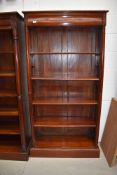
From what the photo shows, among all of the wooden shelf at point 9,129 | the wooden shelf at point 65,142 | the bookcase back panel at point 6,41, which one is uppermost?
the bookcase back panel at point 6,41

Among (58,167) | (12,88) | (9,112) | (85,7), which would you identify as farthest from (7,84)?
(85,7)

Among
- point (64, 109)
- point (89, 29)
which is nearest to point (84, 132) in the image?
point (64, 109)

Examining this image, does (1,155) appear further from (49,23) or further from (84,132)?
Result: (49,23)

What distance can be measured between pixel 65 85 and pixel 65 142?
0.90 metres

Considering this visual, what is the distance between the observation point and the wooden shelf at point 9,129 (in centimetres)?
233

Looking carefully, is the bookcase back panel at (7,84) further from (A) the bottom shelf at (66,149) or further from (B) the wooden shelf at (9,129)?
(A) the bottom shelf at (66,149)

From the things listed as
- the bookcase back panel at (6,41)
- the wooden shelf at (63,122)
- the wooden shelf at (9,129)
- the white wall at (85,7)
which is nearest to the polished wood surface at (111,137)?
the wooden shelf at (63,122)

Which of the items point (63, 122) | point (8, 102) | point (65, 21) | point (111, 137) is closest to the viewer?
point (65, 21)

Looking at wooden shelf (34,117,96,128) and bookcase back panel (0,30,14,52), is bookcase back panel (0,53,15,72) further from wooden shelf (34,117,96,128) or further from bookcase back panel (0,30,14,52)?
wooden shelf (34,117,96,128)

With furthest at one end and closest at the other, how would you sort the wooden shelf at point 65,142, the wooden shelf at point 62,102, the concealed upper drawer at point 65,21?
the wooden shelf at point 65,142 → the wooden shelf at point 62,102 → the concealed upper drawer at point 65,21

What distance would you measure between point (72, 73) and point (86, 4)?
1038mm

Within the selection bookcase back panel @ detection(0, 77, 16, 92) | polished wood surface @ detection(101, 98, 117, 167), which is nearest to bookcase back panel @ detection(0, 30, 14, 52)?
bookcase back panel @ detection(0, 77, 16, 92)

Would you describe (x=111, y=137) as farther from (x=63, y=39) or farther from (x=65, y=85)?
(x=63, y=39)

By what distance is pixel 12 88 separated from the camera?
100 inches
